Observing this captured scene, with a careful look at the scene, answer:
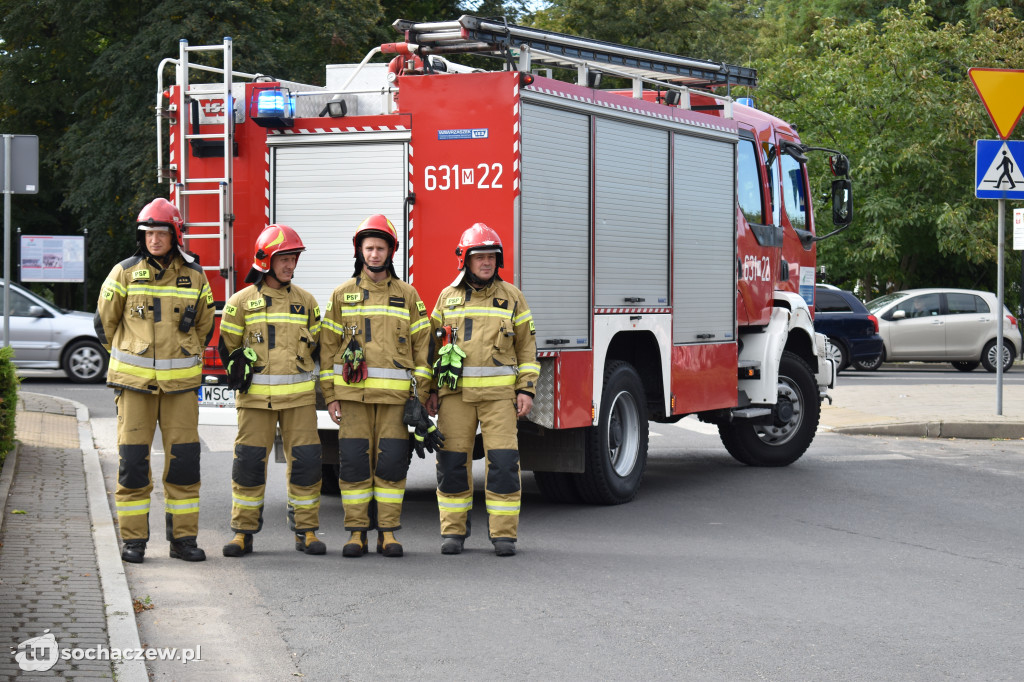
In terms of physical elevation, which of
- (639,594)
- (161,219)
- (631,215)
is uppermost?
(631,215)

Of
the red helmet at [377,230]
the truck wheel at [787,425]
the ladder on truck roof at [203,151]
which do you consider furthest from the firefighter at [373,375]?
the truck wheel at [787,425]

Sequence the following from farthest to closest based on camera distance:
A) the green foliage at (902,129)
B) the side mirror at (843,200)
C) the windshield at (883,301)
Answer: the green foliage at (902,129) < the windshield at (883,301) < the side mirror at (843,200)

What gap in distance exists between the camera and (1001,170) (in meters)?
14.7

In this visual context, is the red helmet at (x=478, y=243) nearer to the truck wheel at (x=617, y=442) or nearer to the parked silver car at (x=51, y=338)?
the truck wheel at (x=617, y=442)

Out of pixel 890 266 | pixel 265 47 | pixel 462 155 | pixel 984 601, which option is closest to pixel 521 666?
pixel 984 601

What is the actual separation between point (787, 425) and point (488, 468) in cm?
512

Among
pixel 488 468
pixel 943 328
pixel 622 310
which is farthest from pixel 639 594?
pixel 943 328

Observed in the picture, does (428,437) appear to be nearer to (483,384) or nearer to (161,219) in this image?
(483,384)

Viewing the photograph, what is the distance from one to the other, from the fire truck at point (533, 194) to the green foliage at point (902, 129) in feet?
57.6

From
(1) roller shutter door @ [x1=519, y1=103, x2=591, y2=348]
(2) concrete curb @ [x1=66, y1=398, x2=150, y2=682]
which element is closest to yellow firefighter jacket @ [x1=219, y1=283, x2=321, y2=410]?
(2) concrete curb @ [x1=66, y1=398, x2=150, y2=682]

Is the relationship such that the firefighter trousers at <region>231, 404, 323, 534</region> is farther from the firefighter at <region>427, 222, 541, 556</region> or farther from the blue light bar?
the blue light bar

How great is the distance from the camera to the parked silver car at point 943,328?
81.9ft

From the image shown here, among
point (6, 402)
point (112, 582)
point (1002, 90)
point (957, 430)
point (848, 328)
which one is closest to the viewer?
point (112, 582)

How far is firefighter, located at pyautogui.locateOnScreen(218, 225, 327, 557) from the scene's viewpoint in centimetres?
761
